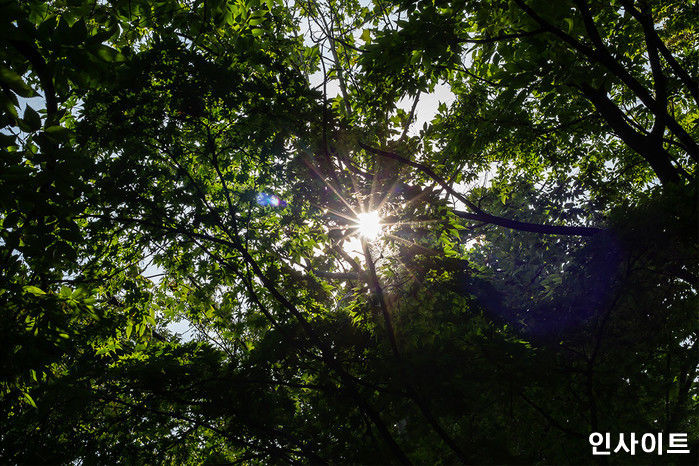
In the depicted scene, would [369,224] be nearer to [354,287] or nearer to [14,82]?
[354,287]

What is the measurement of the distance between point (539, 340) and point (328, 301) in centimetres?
296

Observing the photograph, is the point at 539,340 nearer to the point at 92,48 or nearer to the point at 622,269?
the point at 622,269

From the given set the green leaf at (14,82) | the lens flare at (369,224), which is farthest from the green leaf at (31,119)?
the lens flare at (369,224)

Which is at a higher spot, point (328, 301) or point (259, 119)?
point (259, 119)

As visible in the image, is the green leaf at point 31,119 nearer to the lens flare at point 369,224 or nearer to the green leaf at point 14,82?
the green leaf at point 14,82

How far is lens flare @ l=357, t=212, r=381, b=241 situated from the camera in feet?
13.1

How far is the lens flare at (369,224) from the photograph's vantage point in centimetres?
399

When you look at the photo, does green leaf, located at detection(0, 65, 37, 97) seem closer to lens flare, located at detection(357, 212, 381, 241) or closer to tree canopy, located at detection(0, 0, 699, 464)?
tree canopy, located at detection(0, 0, 699, 464)

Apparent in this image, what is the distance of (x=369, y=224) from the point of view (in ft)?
13.1

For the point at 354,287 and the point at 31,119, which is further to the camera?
the point at 354,287

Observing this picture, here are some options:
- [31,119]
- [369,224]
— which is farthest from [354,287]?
[31,119]

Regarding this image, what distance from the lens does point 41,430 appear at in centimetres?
387

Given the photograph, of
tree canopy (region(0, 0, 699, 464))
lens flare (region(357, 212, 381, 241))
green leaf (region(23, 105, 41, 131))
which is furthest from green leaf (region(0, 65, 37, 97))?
lens flare (region(357, 212, 381, 241))

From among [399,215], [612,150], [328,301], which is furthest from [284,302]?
[612,150]
